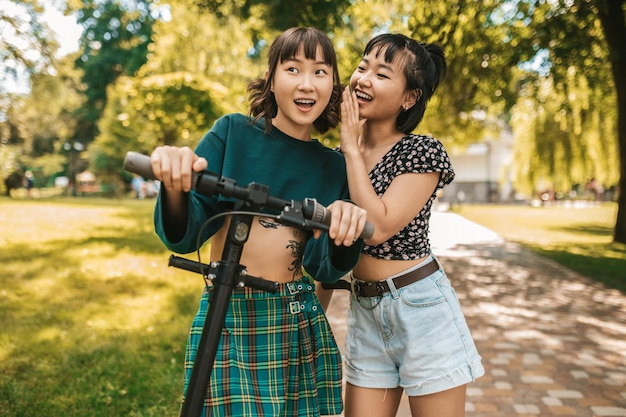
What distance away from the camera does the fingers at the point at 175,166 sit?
4.31 ft

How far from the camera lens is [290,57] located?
6.15 feet

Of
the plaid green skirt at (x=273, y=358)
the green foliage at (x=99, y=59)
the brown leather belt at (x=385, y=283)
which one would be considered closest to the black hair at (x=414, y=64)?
the brown leather belt at (x=385, y=283)

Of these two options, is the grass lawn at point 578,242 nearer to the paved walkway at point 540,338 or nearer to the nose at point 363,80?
the paved walkway at point 540,338

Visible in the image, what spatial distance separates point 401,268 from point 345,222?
770 millimetres

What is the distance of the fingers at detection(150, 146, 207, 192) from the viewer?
1313 mm

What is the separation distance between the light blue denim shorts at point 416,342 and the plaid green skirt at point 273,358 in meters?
0.21

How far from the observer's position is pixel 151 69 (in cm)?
1795

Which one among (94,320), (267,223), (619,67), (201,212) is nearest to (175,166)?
(201,212)

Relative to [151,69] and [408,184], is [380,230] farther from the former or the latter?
[151,69]

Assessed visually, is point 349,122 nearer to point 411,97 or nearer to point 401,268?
point 411,97

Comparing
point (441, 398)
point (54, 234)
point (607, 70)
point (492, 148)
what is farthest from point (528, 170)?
point (492, 148)

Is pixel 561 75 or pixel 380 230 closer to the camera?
pixel 380 230

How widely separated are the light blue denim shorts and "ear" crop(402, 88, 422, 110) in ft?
2.00

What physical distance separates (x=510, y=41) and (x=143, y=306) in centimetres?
872
